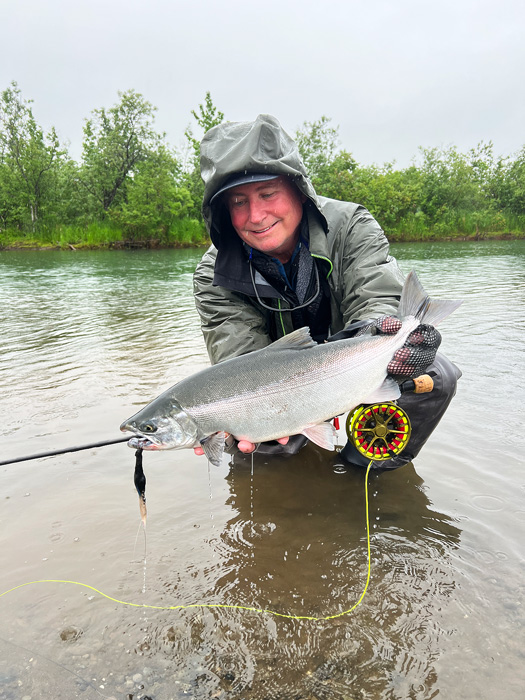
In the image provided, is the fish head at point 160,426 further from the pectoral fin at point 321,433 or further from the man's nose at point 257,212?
the man's nose at point 257,212

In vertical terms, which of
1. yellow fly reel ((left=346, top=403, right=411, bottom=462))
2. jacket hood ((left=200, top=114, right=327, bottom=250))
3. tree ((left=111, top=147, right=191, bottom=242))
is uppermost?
tree ((left=111, top=147, right=191, bottom=242))

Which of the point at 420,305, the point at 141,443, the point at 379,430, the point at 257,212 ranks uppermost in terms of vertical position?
the point at 257,212

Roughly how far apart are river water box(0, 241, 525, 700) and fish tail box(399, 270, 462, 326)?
3.64 feet

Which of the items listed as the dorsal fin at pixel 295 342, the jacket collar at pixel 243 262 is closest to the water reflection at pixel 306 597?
the dorsal fin at pixel 295 342

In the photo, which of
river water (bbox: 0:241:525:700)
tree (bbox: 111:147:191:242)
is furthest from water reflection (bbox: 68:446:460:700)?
tree (bbox: 111:147:191:242)

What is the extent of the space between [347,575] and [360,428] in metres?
0.86

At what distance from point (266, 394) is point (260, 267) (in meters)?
1.30

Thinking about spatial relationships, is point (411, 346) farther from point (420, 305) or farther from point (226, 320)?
point (226, 320)

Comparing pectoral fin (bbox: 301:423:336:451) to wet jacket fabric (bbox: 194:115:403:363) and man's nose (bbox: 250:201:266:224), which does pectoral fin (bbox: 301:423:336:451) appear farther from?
man's nose (bbox: 250:201:266:224)

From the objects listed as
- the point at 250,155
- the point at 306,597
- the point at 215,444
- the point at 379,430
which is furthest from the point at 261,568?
the point at 250,155

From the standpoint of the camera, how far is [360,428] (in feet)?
9.12

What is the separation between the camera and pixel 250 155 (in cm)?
280

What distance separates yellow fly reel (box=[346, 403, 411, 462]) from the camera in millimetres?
2729

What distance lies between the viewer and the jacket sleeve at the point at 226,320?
3.22m
